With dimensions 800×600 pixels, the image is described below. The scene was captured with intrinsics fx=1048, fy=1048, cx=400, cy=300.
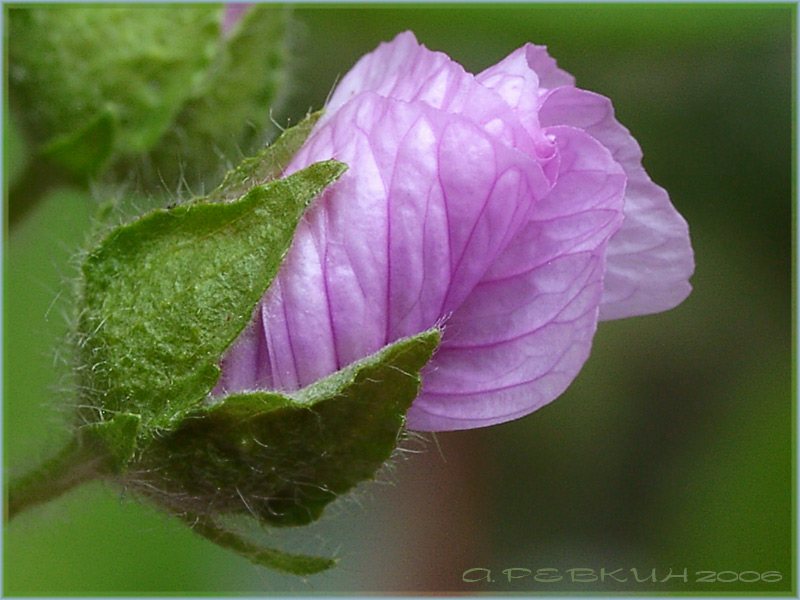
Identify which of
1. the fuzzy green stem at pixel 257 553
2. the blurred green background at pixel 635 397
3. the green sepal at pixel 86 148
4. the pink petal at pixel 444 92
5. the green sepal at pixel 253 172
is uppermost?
the pink petal at pixel 444 92

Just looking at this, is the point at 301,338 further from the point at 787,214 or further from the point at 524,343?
the point at 787,214

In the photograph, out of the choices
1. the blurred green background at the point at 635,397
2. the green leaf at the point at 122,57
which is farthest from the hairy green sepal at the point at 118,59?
the blurred green background at the point at 635,397

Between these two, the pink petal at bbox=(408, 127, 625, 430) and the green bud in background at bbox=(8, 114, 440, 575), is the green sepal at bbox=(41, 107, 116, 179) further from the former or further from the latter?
the pink petal at bbox=(408, 127, 625, 430)

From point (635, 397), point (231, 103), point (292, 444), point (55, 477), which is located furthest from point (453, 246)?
point (635, 397)

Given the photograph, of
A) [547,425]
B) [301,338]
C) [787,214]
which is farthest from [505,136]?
[787,214]

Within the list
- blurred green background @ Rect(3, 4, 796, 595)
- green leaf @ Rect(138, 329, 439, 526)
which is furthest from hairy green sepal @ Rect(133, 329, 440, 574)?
Result: blurred green background @ Rect(3, 4, 796, 595)

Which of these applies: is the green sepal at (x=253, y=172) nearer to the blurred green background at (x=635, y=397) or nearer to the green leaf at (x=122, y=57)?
the green leaf at (x=122, y=57)
